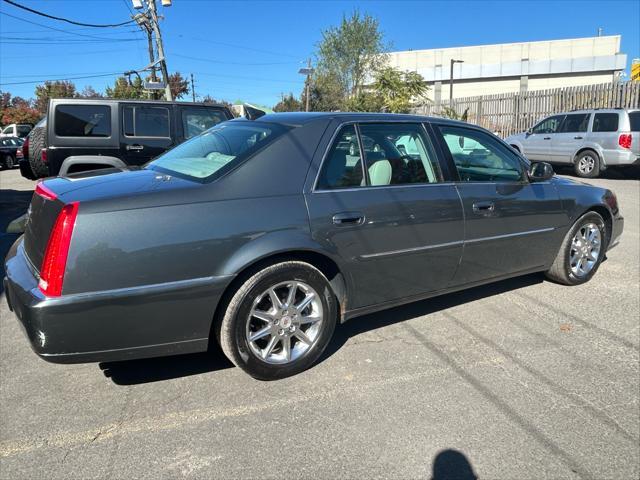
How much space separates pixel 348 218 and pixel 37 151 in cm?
732

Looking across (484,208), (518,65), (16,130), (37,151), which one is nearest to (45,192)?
(484,208)

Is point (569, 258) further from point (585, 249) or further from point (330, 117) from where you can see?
point (330, 117)

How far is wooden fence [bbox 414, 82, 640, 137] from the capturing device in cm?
1630

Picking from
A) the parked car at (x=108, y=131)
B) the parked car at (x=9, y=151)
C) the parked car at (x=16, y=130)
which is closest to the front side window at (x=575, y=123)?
the parked car at (x=108, y=131)

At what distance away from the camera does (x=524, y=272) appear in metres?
4.59

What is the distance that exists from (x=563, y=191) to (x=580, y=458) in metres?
2.83

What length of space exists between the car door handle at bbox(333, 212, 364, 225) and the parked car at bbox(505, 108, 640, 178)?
39.3 ft

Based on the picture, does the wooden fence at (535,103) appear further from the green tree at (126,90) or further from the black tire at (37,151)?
the green tree at (126,90)

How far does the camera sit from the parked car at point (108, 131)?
759cm

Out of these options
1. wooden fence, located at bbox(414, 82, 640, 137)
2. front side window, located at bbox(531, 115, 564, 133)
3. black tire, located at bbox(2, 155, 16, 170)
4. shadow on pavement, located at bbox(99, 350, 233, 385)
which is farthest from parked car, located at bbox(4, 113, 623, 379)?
black tire, located at bbox(2, 155, 16, 170)

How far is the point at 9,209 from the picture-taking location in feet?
30.9

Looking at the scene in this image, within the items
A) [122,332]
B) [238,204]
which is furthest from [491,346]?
[122,332]

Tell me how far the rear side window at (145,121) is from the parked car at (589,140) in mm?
10945

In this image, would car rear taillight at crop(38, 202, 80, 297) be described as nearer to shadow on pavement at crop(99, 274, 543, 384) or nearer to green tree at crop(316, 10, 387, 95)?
shadow on pavement at crop(99, 274, 543, 384)
